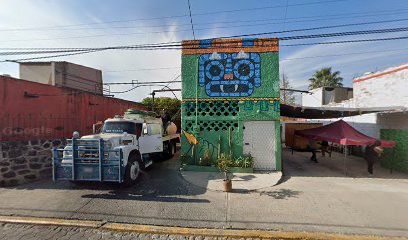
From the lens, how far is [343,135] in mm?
11406

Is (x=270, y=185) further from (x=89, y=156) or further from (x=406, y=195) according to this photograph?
(x=89, y=156)

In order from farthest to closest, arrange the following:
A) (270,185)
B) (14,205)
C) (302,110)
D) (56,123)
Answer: (302,110) → (56,123) → (270,185) → (14,205)

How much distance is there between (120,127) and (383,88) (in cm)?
1425

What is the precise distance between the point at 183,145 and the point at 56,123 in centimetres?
582

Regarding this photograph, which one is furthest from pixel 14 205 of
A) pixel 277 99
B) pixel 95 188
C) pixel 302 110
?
pixel 302 110

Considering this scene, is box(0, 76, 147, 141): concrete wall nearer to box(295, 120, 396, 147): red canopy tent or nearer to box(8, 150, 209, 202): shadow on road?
box(8, 150, 209, 202): shadow on road

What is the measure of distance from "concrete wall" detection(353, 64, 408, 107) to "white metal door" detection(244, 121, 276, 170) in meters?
7.10

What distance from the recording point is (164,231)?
5.60 meters

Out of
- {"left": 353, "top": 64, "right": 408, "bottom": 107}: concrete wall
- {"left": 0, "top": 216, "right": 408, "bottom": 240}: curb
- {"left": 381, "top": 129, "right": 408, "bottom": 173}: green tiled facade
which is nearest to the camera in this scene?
{"left": 0, "top": 216, "right": 408, "bottom": 240}: curb

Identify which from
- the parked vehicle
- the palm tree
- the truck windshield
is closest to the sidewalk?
the parked vehicle

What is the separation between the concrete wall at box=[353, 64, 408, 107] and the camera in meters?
12.2

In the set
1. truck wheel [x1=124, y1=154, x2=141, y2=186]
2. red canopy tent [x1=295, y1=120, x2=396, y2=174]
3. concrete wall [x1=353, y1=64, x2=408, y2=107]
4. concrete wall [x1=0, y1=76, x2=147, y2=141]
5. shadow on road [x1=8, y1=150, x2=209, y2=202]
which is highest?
concrete wall [x1=353, y1=64, x2=408, y2=107]

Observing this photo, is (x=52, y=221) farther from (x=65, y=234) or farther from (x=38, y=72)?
(x=38, y=72)

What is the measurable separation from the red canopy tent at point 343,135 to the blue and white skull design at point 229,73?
444cm
